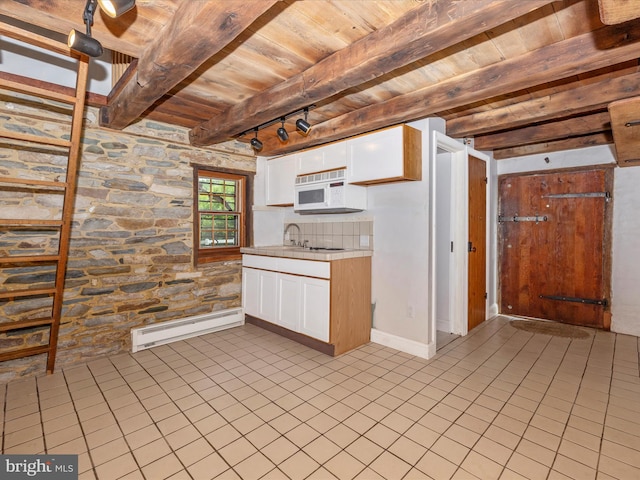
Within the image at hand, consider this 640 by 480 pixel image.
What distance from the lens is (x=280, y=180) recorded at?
427 centimetres

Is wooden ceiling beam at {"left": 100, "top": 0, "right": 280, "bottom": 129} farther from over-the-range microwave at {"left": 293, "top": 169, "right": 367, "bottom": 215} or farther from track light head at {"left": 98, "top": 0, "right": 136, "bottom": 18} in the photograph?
over-the-range microwave at {"left": 293, "top": 169, "right": 367, "bottom": 215}

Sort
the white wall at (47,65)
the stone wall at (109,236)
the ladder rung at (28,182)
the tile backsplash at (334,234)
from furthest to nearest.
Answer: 1. the tile backsplash at (334,234)
2. the stone wall at (109,236)
3. the white wall at (47,65)
4. the ladder rung at (28,182)

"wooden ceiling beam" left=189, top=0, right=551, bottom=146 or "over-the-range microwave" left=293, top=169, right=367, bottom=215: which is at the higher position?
"wooden ceiling beam" left=189, top=0, right=551, bottom=146

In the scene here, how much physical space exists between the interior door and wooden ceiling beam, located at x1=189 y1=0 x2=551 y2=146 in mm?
2505

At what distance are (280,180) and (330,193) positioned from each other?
39.8 inches

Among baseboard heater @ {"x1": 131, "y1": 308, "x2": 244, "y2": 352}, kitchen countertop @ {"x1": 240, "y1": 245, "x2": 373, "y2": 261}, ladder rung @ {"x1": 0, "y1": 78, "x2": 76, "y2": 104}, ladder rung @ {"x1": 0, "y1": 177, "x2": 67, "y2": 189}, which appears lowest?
baseboard heater @ {"x1": 131, "y1": 308, "x2": 244, "y2": 352}

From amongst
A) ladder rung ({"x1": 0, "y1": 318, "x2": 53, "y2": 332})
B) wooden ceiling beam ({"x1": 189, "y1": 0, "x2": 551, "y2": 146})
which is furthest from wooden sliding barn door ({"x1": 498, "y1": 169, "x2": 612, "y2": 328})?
ladder rung ({"x1": 0, "y1": 318, "x2": 53, "y2": 332})

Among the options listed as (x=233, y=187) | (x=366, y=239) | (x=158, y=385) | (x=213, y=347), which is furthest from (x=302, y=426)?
(x=233, y=187)

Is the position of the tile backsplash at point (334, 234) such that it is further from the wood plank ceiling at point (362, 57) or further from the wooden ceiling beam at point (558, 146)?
the wooden ceiling beam at point (558, 146)

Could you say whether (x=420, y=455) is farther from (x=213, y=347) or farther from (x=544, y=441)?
(x=213, y=347)

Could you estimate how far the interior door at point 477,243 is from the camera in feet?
12.9

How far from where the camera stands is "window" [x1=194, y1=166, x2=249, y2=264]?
3.97 m

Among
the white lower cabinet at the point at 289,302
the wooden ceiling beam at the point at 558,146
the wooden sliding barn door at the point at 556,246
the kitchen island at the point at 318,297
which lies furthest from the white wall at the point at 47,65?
the wooden sliding barn door at the point at 556,246
